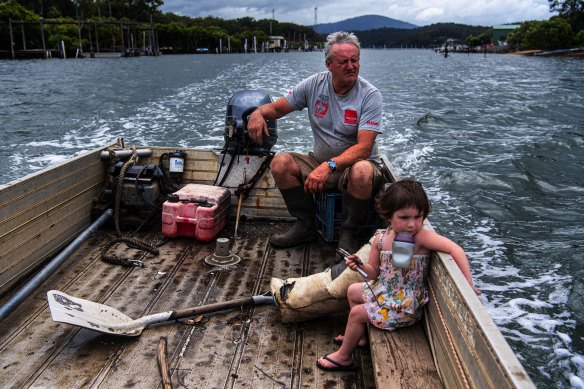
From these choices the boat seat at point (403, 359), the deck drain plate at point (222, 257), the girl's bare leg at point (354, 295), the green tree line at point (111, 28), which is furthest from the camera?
the green tree line at point (111, 28)

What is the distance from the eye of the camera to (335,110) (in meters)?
4.05

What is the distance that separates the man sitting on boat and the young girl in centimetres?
107

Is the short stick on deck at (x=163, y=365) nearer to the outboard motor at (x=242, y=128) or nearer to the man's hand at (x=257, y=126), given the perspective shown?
the man's hand at (x=257, y=126)

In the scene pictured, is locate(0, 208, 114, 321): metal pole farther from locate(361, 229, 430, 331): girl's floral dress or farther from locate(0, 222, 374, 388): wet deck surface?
locate(361, 229, 430, 331): girl's floral dress

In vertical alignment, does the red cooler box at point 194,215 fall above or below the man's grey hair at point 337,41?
below

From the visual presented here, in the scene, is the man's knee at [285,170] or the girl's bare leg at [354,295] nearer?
the girl's bare leg at [354,295]

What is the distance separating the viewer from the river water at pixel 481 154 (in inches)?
200

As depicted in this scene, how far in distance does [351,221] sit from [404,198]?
1482 mm

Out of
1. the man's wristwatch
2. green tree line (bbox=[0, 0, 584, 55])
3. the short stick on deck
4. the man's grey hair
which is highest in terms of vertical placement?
green tree line (bbox=[0, 0, 584, 55])

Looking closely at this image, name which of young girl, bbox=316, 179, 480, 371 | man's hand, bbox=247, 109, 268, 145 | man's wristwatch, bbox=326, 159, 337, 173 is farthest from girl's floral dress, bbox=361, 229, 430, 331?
man's hand, bbox=247, 109, 268, 145

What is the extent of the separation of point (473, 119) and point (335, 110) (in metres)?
13.7

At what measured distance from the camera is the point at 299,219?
446 centimetres

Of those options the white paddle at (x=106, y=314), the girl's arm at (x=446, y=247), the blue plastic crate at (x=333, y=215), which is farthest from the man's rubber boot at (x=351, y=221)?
the girl's arm at (x=446, y=247)

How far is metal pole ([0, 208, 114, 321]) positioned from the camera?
3305 millimetres
